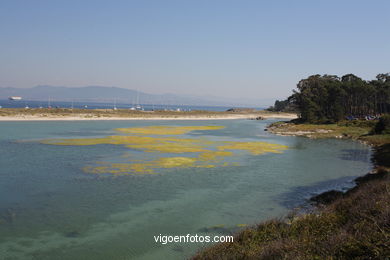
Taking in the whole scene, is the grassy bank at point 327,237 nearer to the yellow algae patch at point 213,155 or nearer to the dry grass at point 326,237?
the dry grass at point 326,237

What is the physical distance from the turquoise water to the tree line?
5516 centimetres

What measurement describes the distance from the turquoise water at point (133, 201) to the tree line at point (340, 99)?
2172 inches

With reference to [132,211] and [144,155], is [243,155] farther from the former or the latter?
[132,211]

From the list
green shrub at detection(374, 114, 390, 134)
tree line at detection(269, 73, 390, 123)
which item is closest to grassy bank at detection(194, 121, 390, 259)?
green shrub at detection(374, 114, 390, 134)

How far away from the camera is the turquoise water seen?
15.2 metres

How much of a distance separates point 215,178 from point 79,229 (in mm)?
14307

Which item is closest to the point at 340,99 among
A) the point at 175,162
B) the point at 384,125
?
the point at 384,125

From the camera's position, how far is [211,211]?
20.2m

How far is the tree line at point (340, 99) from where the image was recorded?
90938 millimetres

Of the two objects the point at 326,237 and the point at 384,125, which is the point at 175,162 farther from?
the point at 384,125

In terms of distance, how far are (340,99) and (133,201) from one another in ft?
289

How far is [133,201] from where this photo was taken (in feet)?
71.7

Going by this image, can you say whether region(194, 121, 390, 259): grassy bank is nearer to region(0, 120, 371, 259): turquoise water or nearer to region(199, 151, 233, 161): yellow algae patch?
region(0, 120, 371, 259): turquoise water

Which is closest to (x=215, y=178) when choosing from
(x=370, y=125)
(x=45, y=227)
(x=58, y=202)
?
→ (x=58, y=202)
